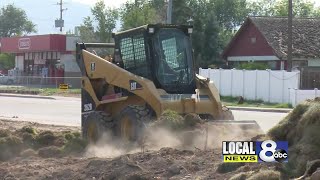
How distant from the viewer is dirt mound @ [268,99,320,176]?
8750 millimetres

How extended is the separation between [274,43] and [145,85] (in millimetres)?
41945

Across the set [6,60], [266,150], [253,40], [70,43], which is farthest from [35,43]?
[266,150]

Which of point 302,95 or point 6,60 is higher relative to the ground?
point 6,60

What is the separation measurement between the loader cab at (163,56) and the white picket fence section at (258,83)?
2287 centimetres

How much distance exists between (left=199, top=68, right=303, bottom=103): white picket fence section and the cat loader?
74.9ft

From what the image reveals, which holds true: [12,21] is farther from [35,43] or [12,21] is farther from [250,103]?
[250,103]

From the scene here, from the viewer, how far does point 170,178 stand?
9.71 meters

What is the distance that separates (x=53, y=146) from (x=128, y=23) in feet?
188

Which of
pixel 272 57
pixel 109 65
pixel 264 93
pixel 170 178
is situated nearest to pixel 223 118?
pixel 109 65

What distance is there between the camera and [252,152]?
876cm

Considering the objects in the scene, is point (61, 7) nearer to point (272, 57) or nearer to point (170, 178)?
point (272, 57)

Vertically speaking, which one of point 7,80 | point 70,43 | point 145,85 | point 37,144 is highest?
point 70,43

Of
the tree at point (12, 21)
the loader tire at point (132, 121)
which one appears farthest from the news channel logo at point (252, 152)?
the tree at point (12, 21)

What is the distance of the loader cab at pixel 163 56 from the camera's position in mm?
15344
